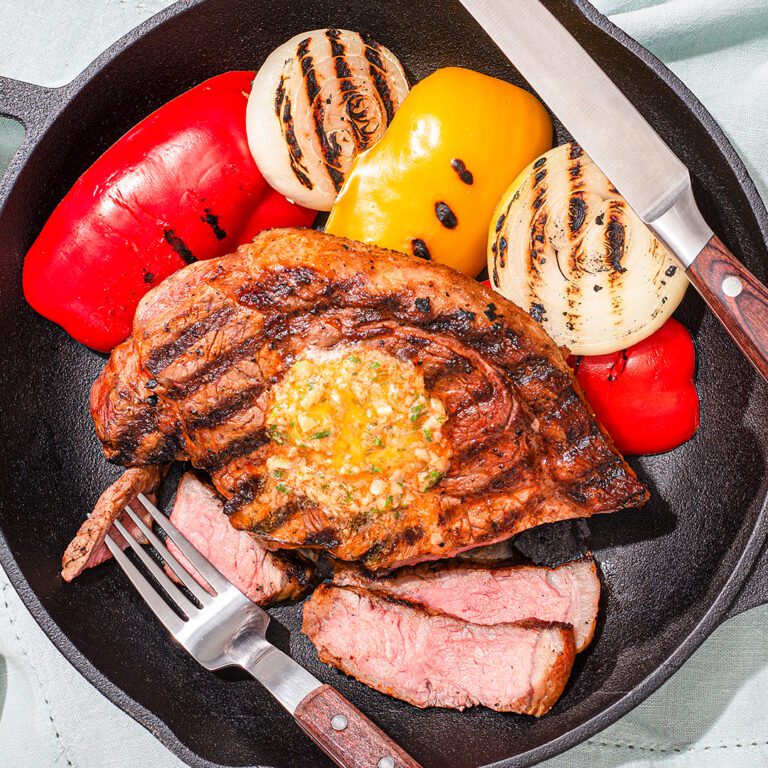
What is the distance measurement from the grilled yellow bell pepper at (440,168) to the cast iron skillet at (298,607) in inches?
14.9

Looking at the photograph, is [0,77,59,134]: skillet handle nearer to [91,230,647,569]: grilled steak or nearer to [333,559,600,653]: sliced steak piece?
[91,230,647,569]: grilled steak

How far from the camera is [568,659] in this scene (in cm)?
279

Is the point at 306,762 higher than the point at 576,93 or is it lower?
lower

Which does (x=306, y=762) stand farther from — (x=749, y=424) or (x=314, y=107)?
(x=314, y=107)

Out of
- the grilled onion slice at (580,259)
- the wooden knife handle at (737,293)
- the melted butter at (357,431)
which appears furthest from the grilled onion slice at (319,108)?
the wooden knife handle at (737,293)

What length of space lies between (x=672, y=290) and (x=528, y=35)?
913mm

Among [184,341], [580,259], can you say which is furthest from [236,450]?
[580,259]

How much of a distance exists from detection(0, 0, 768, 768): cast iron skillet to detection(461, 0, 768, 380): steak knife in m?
0.30

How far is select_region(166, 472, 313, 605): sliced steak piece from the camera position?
3010mm

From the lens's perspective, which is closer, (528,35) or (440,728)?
(528,35)

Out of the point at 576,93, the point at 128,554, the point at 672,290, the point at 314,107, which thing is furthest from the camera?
the point at 128,554

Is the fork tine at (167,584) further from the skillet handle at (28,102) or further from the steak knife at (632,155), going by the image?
the steak knife at (632,155)

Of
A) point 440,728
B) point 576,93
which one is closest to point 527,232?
point 576,93

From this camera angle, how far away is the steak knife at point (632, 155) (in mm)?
2244
